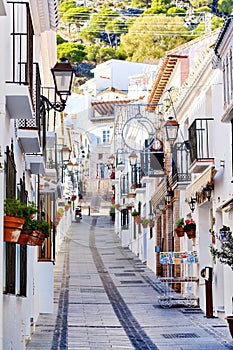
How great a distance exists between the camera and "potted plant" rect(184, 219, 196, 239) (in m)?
25.6

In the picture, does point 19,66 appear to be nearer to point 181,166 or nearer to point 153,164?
point 181,166

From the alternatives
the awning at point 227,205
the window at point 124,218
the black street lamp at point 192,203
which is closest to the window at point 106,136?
the window at point 124,218

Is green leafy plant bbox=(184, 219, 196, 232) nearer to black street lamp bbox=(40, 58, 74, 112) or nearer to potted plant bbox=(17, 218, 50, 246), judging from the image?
black street lamp bbox=(40, 58, 74, 112)

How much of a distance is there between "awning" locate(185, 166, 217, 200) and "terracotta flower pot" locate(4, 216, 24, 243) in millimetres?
11030

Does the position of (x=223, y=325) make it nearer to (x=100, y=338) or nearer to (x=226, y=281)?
(x=226, y=281)

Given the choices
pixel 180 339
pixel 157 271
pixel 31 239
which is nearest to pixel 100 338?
pixel 180 339

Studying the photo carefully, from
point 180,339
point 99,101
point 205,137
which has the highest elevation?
point 99,101

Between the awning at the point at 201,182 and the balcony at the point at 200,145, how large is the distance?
219 mm

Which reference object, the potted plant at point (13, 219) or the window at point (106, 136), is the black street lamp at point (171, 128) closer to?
the potted plant at point (13, 219)

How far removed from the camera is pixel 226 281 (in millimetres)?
20719

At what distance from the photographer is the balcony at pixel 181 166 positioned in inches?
1054

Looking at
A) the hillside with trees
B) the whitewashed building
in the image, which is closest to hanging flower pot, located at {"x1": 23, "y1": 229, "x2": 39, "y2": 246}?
the whitewashed building

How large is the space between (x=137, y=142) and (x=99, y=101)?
43490 millimetres

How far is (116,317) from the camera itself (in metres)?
22.6
